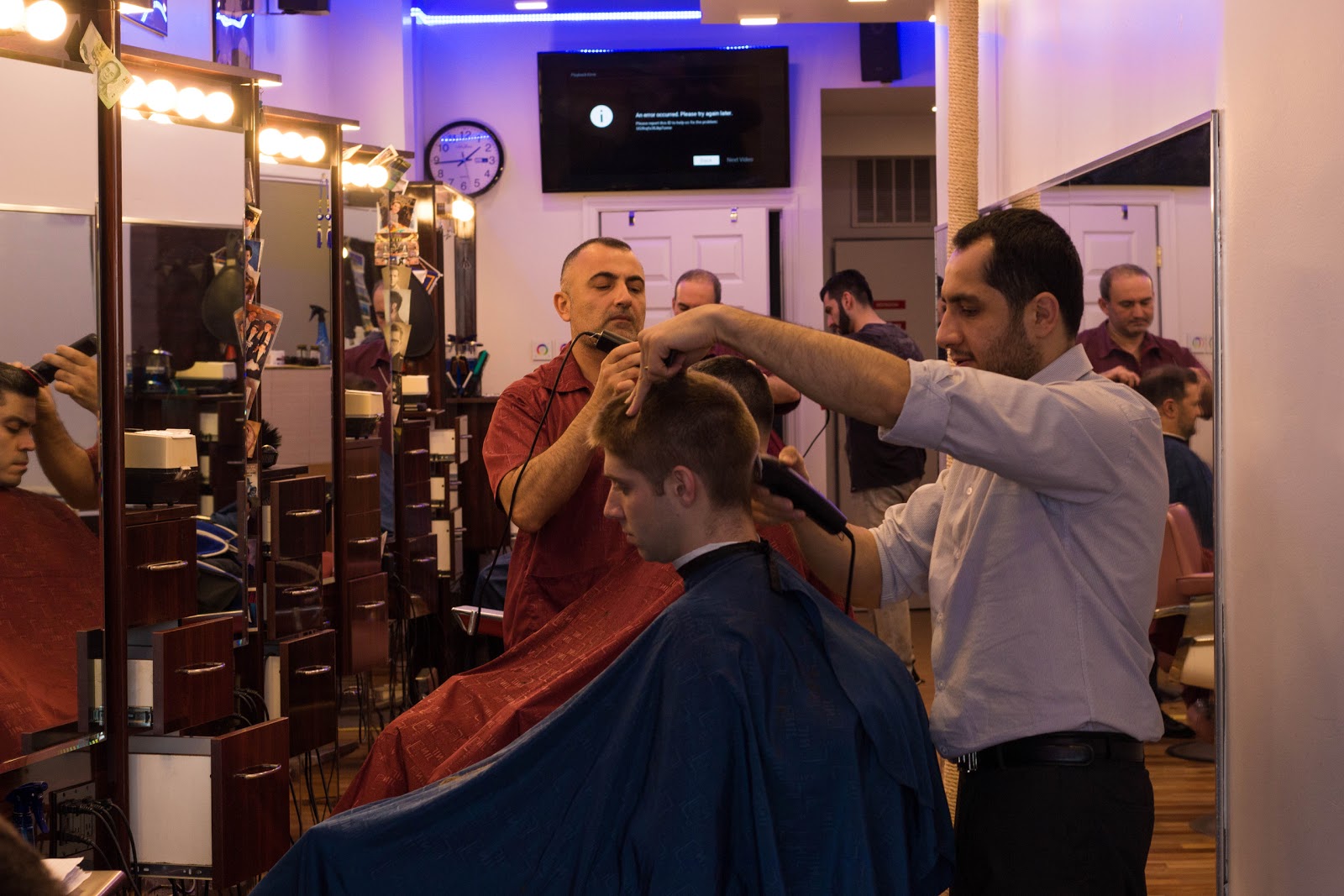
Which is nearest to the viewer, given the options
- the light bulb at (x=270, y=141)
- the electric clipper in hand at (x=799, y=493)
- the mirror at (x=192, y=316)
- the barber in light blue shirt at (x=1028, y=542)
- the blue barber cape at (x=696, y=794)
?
the barber in light blue shirt at (x=1028, y=542)

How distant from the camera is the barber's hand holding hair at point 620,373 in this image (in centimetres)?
212

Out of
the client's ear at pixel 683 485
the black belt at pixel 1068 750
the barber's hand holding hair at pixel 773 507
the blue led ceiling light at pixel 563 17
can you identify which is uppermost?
the blue led ceiling light at pixel 563 17

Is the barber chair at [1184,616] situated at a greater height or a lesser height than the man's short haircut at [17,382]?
lesser

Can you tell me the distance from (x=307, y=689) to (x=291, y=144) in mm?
2098

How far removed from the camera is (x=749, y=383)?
2.40 m

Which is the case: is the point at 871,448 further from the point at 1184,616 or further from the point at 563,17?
the point at 563,17

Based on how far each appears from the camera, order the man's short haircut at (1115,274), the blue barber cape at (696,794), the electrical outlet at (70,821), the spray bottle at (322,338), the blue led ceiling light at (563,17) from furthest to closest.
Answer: the blue led ceiling light at (563,17)
the spray bottle at (322,338)
the electrical outlet at (70,821)
the man's short haircut at (1115,274)
the blue barber cape at (696,794)

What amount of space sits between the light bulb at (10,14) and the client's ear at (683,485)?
1655 millimetres

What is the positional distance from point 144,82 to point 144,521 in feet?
3.74

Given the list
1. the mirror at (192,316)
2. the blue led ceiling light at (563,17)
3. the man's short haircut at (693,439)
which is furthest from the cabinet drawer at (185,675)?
the blue led ceiling light at (563,17)

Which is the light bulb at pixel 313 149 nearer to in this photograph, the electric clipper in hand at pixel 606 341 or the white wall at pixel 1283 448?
the electric clipper in hand at pixel 606 341

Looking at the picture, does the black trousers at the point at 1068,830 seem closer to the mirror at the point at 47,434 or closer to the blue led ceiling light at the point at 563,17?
the mirror at the point at 47,434

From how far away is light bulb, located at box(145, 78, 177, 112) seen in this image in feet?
11.0

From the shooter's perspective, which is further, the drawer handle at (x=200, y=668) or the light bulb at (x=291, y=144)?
the light bulb at (x=291, y=144)
